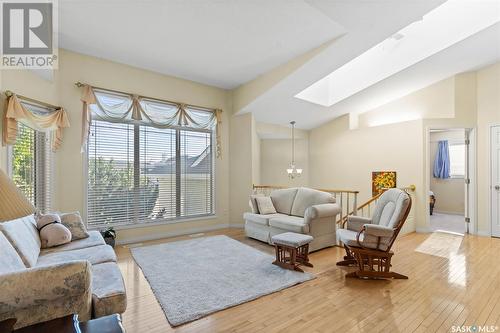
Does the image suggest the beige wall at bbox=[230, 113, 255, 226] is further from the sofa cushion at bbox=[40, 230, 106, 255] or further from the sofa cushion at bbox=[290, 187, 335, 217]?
the sofa cushion at bbox=[40, 230, 106, 255]

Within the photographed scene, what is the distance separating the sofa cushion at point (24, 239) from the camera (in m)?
2.06

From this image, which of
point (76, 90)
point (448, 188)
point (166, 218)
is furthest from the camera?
point (448, 188)

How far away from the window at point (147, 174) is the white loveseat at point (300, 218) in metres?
1.54

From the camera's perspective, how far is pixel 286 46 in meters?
4.05

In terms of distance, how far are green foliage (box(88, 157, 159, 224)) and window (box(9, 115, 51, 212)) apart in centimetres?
65

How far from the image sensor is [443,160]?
8.00 metres

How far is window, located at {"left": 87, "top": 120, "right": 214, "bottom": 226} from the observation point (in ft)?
14.6

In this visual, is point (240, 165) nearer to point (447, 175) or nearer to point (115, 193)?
point (115, 193)

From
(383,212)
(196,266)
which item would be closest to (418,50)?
(383,212)

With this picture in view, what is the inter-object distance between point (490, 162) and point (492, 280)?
10.9 ft

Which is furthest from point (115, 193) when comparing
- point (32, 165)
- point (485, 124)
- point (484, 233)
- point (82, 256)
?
point (485, 124)

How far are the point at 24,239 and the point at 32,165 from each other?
1.77 meters

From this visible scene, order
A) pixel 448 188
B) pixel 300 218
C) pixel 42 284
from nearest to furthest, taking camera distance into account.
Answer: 1. pixel 42 284
2. pixel 300 218
3. pixel 448 188

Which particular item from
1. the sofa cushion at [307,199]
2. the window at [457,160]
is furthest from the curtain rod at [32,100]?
the window at [457,160]
